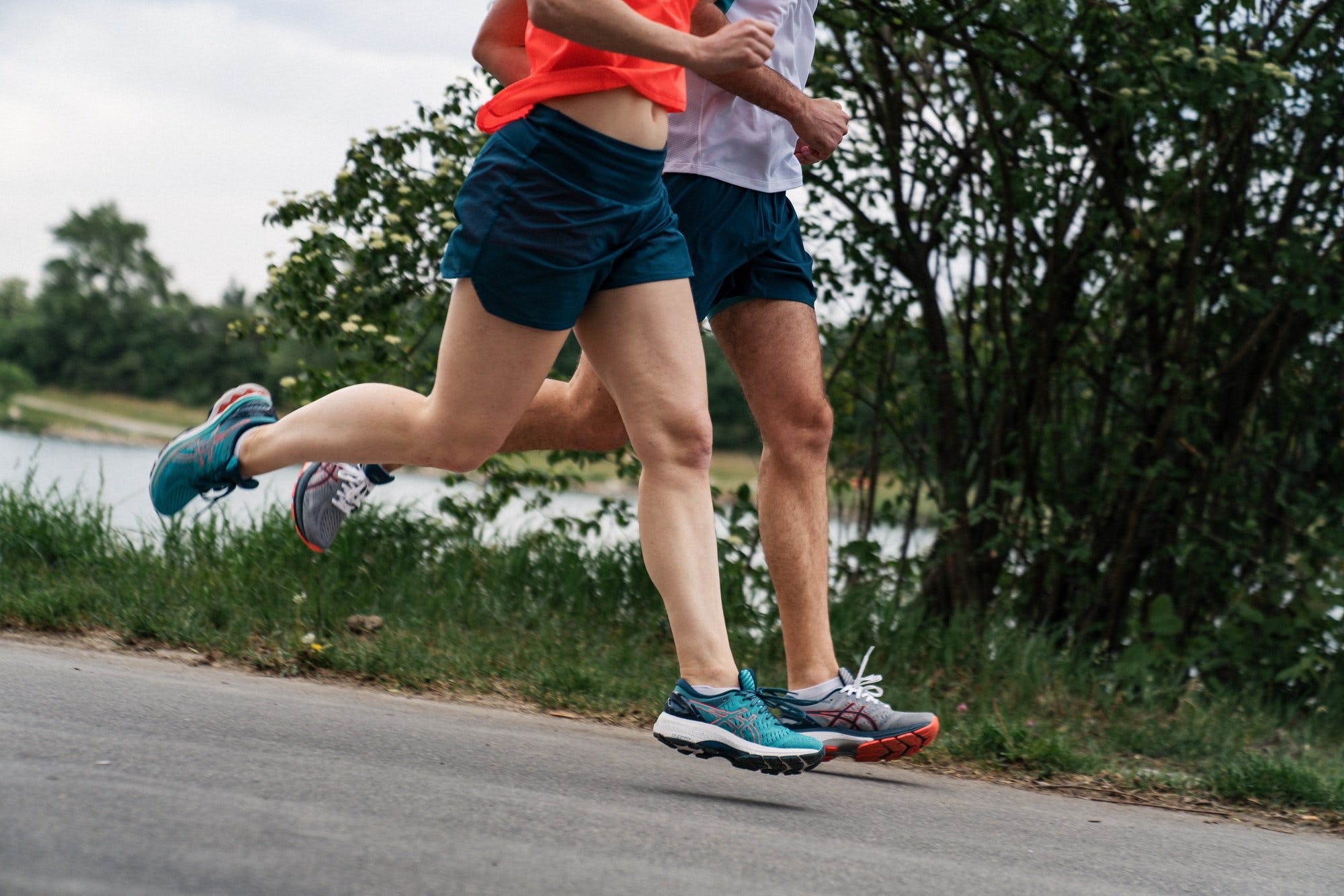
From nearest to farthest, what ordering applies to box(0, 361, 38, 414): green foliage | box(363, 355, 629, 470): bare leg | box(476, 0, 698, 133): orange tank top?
box(476, 0, 698, 133): orange tank top
box(363, 355, 629, 470): bare leg
box(0, 361, 38, 414): green foliage

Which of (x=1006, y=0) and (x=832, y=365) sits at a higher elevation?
(x=1006, y=0)

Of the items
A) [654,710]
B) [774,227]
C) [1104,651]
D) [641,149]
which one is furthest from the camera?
[1104,651]

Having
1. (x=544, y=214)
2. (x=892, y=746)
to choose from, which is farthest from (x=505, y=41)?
(x=892, y=746)

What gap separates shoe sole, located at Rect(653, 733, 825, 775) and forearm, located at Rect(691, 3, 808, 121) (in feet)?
4.59

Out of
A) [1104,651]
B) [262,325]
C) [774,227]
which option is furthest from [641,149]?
[1104,651]

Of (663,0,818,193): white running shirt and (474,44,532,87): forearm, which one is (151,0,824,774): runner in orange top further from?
(663,0,818,193): white running shirt

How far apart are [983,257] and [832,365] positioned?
812 mm

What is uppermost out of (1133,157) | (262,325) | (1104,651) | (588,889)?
(1133,157)

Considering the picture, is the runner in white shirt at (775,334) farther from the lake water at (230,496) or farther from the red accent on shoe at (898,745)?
the lake water at (230,496)

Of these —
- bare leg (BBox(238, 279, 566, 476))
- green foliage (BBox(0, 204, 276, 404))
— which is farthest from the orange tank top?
green foliage (BBox(0, 204, 276, 404))

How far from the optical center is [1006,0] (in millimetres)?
4629

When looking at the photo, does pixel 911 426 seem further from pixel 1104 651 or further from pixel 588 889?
pixel 588 889

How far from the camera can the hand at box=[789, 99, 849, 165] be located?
2.92 meters

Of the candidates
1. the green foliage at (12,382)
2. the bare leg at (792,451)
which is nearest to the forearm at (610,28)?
the bare leg at (792,451)
